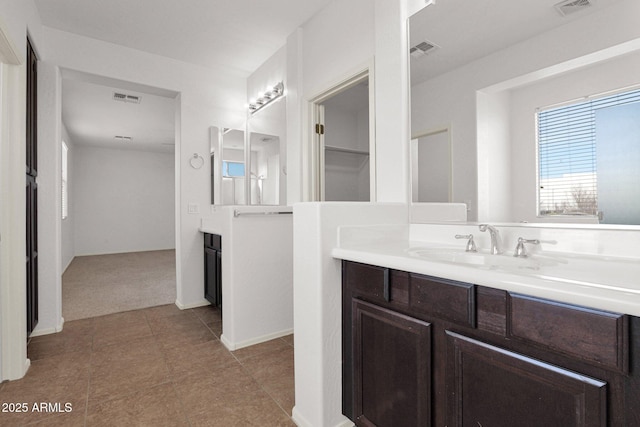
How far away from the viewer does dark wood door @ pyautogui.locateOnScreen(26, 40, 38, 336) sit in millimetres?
2338

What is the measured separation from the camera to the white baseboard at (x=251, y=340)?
2.38 meters

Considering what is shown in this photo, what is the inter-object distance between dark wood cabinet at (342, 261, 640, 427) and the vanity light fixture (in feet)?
7.63

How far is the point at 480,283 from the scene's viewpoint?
902mm

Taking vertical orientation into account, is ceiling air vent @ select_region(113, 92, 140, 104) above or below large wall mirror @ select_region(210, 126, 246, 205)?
above

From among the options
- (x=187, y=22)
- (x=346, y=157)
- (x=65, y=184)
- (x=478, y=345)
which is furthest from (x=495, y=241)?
(x=65, y=184)

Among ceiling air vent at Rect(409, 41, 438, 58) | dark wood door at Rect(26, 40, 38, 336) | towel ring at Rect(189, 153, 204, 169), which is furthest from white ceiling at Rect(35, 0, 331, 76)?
ceiling air vent at Rect(409, 41, 438, 58)

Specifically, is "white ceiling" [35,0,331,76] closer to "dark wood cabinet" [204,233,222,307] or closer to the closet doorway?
the closet doorway

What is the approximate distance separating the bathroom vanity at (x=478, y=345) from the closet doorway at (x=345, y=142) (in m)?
0.95

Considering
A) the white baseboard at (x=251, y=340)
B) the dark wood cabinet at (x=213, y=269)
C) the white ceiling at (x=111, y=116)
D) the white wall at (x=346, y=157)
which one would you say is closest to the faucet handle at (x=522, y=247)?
the white wall at (x=346, y=157)

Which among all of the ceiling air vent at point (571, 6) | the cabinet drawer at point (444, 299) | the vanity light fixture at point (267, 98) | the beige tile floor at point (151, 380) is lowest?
the beige tile floor at point (151, 380)

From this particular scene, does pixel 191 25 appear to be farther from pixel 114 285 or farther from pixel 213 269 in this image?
pixel 114 285

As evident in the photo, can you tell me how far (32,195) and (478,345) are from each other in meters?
3.14

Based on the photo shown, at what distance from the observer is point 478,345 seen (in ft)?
3.06

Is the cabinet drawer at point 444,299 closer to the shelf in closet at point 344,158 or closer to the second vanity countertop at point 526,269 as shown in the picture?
the second vanity countertop at point 526,269
